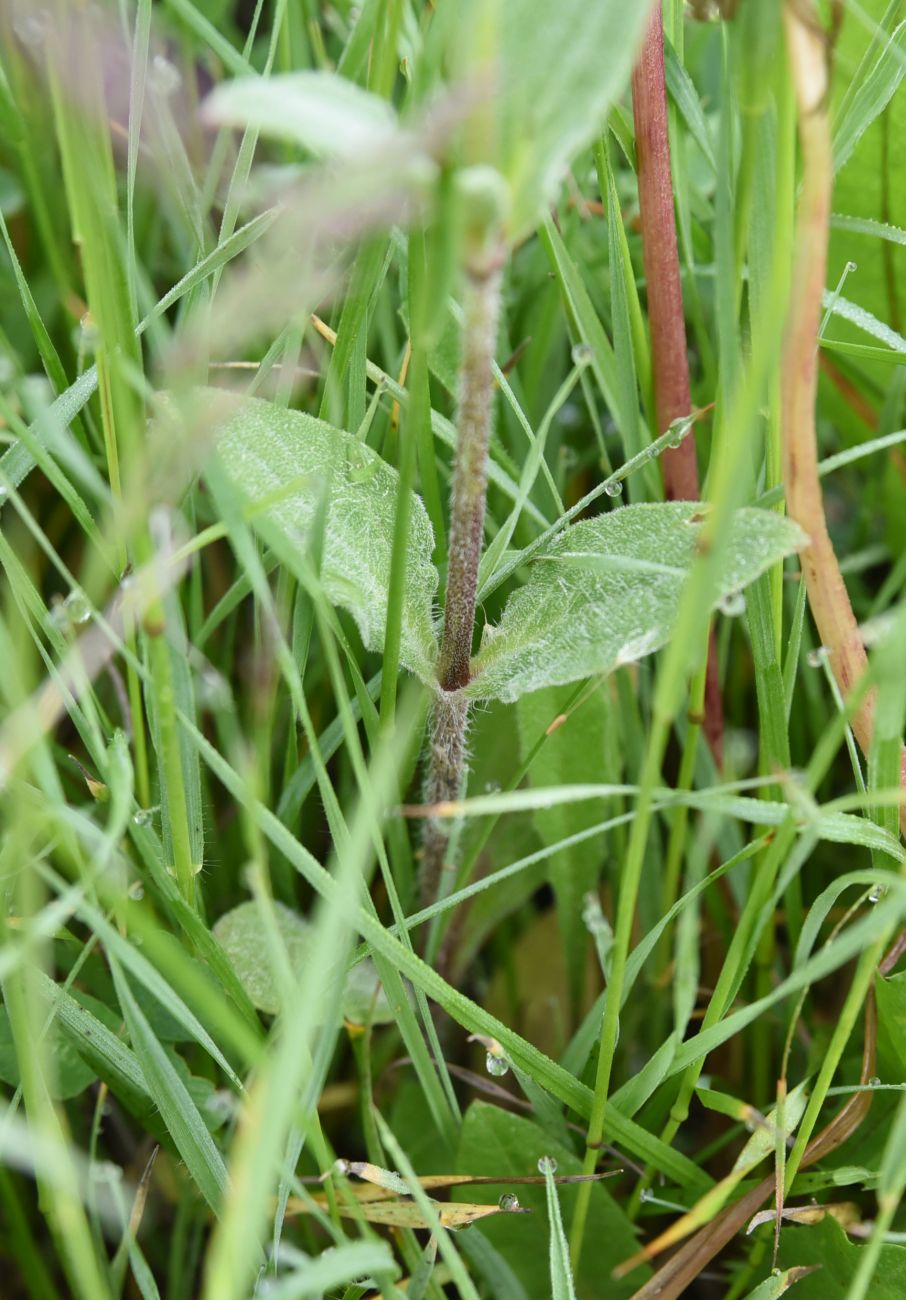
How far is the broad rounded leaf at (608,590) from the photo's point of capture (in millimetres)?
512

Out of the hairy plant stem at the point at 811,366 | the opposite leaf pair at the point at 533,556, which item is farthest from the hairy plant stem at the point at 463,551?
the hairy plant stem at the point at 811,366

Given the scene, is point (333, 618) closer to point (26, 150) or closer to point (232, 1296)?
point (232, 1296)

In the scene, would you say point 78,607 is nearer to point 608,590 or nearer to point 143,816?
point 143,816

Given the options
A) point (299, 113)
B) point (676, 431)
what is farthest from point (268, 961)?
point (299, 113)

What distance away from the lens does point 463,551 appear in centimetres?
56

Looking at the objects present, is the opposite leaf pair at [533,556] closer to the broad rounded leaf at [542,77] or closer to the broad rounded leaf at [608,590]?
the broad rounded leaf at [608,590]

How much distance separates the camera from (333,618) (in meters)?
0.59

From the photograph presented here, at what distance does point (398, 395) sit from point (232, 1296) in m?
0.47

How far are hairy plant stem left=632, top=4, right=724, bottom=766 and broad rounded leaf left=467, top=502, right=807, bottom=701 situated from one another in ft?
0.62

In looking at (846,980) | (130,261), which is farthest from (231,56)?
(846,980)

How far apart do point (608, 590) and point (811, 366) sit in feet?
0.48

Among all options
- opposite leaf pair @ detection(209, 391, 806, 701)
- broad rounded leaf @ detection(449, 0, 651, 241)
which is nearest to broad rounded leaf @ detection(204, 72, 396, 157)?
broad rounded leaf @ detection(449, 0, 651, 241)

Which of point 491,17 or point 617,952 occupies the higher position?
point 491,17

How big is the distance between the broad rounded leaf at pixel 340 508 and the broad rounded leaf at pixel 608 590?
44 mm
